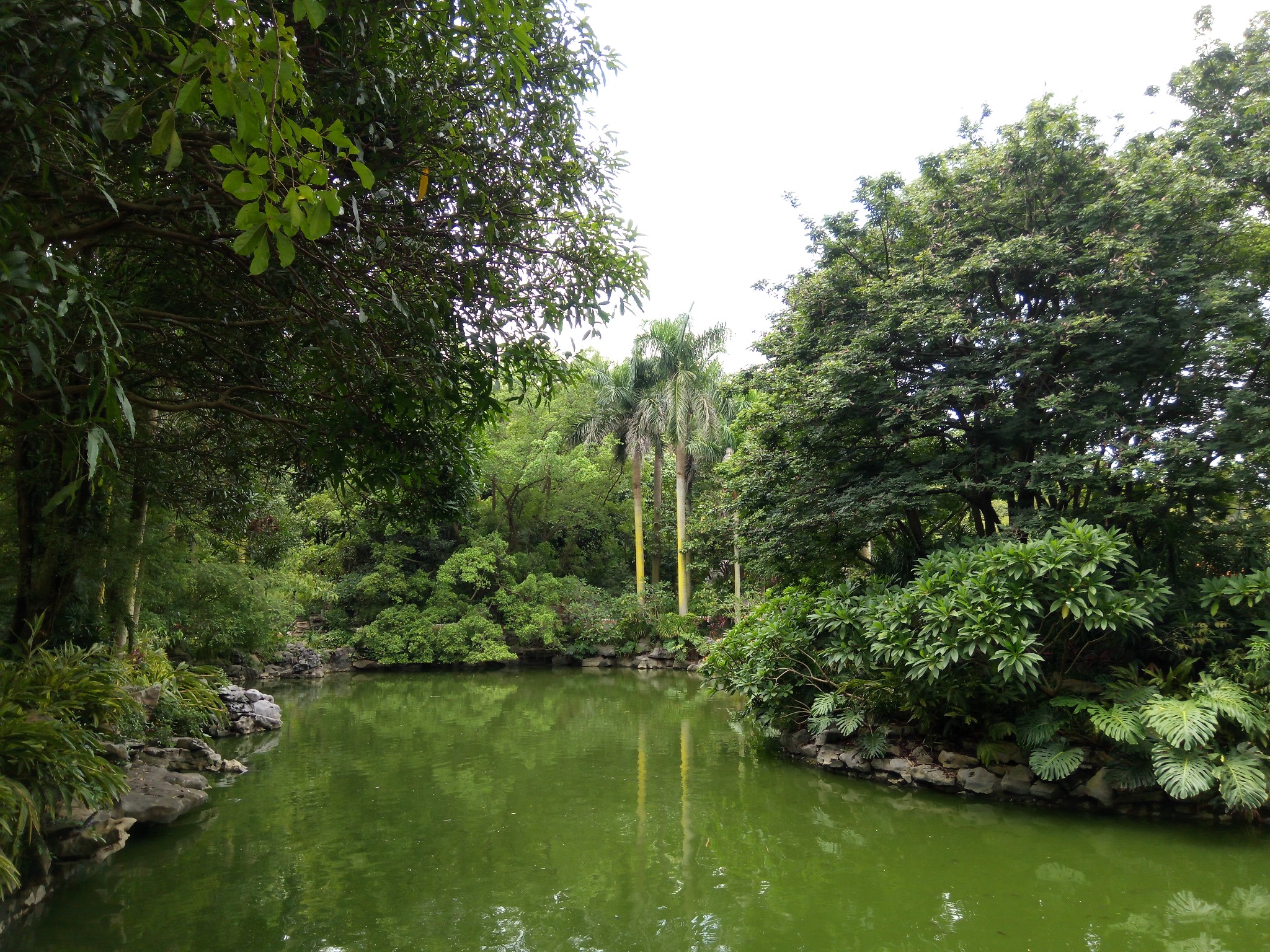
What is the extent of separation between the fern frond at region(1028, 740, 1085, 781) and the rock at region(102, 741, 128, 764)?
754 cm

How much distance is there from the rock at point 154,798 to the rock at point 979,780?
6871 mm

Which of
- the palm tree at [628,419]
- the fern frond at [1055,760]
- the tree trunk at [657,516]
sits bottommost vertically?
the fern frond at [1055,760]

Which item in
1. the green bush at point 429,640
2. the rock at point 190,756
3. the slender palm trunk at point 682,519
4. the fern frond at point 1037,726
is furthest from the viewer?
the green bush at point 429,640

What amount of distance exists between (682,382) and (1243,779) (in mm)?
14147

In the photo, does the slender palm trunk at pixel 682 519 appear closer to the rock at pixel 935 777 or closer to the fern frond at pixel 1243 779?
the rock at pixel 935 777

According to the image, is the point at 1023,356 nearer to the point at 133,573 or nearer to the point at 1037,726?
the point at 1037,726

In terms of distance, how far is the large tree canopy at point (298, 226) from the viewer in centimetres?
210

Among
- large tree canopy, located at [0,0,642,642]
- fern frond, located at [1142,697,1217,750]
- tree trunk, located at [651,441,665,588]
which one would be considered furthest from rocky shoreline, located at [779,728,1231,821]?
tree trunk, located at [651,441,665,588]

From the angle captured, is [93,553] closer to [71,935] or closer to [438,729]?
[71,935]

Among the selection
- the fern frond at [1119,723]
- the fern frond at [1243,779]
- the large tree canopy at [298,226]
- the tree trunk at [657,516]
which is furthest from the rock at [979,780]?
the tree trunk at [657,516]

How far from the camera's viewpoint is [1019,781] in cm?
680

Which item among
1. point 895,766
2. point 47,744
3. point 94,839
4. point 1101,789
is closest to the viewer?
point 47,744

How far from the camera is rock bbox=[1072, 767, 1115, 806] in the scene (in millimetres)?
6309

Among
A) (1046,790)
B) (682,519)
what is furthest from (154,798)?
(682,519)
